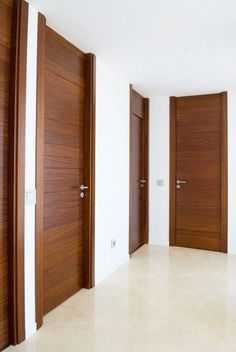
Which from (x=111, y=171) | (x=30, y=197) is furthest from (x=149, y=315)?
(x=111, y=171)

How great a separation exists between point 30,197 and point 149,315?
138cm

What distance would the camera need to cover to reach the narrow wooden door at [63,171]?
8.08 feet

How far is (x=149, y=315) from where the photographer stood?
245cm

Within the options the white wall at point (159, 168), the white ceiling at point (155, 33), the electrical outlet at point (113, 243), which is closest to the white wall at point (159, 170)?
the white wall at point (159, 168)

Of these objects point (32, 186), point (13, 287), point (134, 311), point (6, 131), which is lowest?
point (134, 311)

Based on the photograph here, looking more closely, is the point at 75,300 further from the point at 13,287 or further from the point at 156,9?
the point at 156,9

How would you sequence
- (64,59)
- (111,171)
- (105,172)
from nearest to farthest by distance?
(64,59), (105,172), (111,171)

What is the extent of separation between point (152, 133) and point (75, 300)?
288cm

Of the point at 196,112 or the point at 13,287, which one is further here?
the point at 196,112

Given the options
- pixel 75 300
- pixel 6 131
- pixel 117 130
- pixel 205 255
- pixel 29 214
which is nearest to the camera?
pixel 6 131

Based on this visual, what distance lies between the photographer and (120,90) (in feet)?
12.1

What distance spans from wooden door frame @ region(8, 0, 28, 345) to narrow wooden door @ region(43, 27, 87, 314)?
0.38 m

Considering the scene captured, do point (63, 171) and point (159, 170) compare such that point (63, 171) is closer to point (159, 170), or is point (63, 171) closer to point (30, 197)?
point (30, 197)

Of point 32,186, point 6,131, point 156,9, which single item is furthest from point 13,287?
point 156,9
